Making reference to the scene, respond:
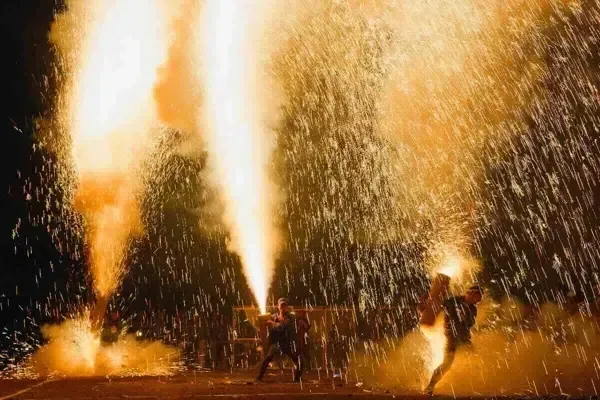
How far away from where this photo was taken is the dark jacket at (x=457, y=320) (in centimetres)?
866

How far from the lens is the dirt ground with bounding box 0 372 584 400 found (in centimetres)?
848

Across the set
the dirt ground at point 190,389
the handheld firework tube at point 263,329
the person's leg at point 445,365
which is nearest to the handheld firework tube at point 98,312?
the dirt ground at point 190,389

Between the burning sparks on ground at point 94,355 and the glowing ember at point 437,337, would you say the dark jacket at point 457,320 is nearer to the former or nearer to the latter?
the glowing ember at point 437,337

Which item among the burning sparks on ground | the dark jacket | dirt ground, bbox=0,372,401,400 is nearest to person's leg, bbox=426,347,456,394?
the dark jacket

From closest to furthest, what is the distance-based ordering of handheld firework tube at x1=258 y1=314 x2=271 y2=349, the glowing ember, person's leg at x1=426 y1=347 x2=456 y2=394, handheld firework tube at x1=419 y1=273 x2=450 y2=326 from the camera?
person's leg at x1=426 y1=347 x2=456 y2=394, the glowing ember, handheld firework tube at x1=419 y1=273 x2=450 y2=326, handheld firework tube at x1=258 y1=314 x2=271 y2=349

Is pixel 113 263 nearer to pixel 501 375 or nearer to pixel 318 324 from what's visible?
pixel 318 324

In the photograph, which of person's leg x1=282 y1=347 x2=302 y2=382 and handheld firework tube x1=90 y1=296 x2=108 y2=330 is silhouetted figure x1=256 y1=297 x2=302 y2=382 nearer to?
person's leg x1=282 y1=347 x2=302 y2=382

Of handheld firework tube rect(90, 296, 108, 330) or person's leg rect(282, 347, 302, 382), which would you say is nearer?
person's leg rect(282, 347, 302, 382)

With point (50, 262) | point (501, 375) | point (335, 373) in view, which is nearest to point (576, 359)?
point (501, 375)

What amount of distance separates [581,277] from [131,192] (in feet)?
39.4

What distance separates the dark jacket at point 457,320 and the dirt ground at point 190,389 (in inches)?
37.4

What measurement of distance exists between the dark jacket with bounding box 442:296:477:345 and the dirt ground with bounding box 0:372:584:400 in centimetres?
95

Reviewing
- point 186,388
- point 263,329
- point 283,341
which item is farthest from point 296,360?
point 186,388

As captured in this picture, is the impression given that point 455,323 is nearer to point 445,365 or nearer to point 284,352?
point 445,365
